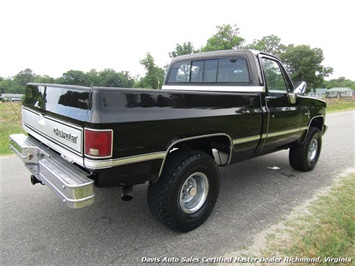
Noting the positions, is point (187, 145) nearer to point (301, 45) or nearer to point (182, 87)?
point (182, 87)

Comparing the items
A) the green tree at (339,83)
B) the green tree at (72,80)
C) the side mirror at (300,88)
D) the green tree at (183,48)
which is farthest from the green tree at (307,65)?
the green tree at (339,83)

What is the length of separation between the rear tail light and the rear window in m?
2.27

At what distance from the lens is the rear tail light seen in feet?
6.38

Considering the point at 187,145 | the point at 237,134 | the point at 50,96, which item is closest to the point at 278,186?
the point at 237,134

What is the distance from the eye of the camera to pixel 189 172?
2590 mm

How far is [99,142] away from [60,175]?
54 cm

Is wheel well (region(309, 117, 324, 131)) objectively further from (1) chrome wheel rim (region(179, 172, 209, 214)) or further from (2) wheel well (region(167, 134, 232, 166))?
(1) chrome wheel rim (region(179, 172, 209, 214))

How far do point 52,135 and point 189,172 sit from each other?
4.70ft

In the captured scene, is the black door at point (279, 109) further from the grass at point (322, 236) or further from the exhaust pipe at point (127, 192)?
the exhaust pipe at point (127, 192)

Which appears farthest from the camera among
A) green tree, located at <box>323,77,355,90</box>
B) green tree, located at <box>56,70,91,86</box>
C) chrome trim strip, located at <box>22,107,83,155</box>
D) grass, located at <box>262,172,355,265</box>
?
green tree, located at <box>323,77,355,90</box>

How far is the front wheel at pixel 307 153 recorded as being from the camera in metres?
4.62

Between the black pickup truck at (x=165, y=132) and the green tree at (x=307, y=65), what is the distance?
54.1 metres

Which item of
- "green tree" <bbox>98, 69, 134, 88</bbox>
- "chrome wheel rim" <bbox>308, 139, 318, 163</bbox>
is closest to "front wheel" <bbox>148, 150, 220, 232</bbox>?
"chrome wheel rim" <bbox>308, 139, 318, 163</bbox>

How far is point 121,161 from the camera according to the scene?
6.82 feet
